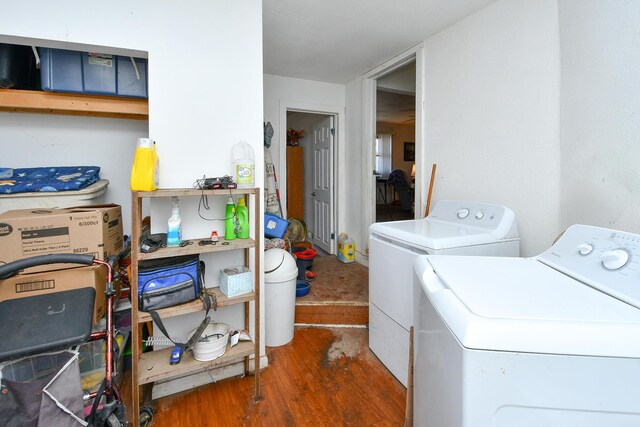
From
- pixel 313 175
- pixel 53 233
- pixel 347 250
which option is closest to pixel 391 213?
pixel 313 175

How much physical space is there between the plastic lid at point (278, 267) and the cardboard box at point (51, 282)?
97 cm

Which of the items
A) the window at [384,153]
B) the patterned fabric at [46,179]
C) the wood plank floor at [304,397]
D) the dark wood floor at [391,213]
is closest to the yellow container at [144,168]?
the patterned fabric at [46,179]

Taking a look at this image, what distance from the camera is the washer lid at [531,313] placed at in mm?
638

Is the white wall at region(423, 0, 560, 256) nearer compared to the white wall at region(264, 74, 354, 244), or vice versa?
the white wall at region(423, 0, 560, 256)

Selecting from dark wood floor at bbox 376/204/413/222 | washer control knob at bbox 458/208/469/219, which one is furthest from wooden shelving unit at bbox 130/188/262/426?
dark wood floor at bbox 376/204/413/222

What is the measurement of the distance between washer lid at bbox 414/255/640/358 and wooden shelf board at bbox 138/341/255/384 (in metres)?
1.17

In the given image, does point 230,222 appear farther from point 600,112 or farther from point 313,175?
point 313,175

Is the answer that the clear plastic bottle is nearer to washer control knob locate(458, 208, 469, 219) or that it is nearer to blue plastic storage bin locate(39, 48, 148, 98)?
blue plastic storage bin locate(39, 48, 148, 98)

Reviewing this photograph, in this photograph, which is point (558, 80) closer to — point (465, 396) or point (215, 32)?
point (465, 396)

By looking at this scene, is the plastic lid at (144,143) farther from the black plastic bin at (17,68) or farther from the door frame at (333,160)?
the door frame at (333,160)

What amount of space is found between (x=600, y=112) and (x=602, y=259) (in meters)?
0.80

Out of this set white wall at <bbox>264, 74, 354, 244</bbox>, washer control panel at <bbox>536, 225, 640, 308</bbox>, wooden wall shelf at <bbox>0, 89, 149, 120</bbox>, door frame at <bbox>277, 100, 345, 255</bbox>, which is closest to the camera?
washer control panel at <bbox>536, 225, 640, 308</bbox>

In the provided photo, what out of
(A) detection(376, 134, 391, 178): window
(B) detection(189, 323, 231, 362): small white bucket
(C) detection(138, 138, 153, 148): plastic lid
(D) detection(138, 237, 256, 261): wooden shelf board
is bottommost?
(B) detection(189, 323, 231, 362): small white bucket

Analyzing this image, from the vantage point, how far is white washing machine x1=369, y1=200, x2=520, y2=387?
5.30 feet
